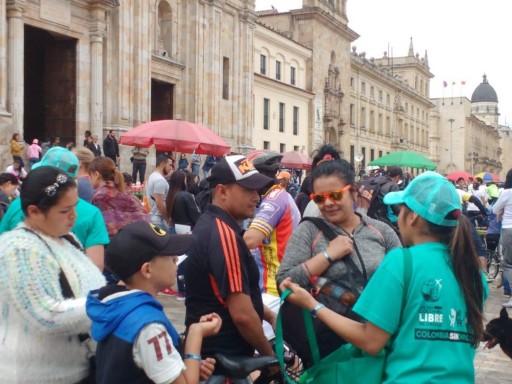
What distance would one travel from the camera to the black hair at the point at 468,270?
2732 millimetres

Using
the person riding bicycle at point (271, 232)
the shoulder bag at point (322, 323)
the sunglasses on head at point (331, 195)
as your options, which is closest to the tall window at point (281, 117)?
the person riding bicycle at point (271, 232)

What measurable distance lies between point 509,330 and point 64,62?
19928mm

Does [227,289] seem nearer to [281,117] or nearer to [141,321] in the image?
[141,321]

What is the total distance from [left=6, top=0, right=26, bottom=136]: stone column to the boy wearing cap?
16.4 meters

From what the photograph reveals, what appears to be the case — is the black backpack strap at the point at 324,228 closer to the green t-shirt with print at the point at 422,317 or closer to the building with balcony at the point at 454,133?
the green t-shirt with print at the point at 422,317

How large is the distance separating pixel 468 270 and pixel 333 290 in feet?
2.91

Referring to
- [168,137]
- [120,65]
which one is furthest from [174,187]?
[120,65]

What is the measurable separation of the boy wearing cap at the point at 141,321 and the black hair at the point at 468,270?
1120 mm

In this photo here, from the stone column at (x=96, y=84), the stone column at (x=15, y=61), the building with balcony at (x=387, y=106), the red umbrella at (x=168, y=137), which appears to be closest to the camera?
the red umbrella at (x=168, y=137)

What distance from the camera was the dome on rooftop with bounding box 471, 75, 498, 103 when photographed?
148000 millimetres

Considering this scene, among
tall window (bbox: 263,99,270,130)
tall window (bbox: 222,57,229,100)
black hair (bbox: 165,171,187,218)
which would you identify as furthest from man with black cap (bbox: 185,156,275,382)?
tall window (bbox: 263,99,270,130)

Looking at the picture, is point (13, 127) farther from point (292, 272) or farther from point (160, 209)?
point (292, 272)

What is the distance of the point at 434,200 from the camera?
2.80m

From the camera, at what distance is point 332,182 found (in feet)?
12.3
